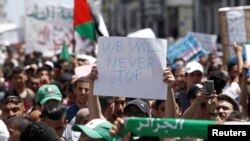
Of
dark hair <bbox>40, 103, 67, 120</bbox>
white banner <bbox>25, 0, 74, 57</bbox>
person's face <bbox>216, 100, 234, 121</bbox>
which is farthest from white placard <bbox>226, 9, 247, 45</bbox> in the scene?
dark hair <bbox>40, 103, 67, 120</bbox>

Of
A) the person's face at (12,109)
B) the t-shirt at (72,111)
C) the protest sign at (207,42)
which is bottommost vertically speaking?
the protest sign at (207,42)

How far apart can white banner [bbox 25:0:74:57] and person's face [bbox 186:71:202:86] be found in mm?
9541

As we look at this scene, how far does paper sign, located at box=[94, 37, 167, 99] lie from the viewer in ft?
21.1

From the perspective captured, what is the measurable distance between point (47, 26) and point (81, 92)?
11572mm

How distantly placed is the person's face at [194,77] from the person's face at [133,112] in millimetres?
3222

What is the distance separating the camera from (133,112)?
23.2 feet

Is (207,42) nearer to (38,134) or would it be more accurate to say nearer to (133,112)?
(133,112)

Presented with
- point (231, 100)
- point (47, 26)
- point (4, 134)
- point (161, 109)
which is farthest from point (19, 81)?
point (47, 26)

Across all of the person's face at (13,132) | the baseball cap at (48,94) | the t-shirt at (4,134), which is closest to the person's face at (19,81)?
the baseball cap at (48,94)

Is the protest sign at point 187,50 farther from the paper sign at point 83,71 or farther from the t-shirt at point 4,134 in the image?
the t-shirt at point 4,134

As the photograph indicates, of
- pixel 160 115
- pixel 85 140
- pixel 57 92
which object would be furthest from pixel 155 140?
pixel 57 92

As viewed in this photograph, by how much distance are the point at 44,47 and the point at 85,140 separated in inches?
607

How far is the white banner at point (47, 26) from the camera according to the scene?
20078 mm

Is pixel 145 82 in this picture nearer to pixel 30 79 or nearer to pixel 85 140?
pixel 85 140
